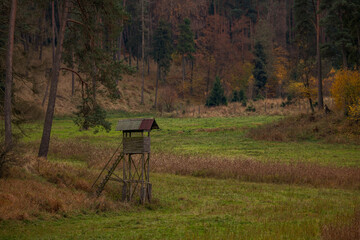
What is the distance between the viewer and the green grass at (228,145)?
33.8 metres

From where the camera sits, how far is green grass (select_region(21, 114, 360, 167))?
3381cm

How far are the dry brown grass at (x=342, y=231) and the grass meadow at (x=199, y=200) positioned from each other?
3 centimetres

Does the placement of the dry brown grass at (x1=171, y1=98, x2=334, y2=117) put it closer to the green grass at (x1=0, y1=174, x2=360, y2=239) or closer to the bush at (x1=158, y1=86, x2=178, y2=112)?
the bush at (x1=158, y1=86, x2=178, y2=112)

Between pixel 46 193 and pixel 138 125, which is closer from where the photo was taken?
pixel 46 193

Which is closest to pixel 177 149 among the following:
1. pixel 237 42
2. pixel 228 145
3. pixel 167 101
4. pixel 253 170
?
pixel 228 145

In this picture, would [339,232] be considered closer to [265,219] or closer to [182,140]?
[265,219]

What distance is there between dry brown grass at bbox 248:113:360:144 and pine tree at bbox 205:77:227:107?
30.8 meters

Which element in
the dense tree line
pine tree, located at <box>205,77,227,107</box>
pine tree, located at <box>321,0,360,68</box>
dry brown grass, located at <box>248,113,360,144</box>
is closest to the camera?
dry brown grass, located at <box>248,113,360,144</box>

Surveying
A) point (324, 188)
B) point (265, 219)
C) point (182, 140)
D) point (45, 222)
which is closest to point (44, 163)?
point (45, 222)

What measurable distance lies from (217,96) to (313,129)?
37.8 meters

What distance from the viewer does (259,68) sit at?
314 ft

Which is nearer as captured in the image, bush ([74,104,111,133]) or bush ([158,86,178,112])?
bush ([74,104,111,133])

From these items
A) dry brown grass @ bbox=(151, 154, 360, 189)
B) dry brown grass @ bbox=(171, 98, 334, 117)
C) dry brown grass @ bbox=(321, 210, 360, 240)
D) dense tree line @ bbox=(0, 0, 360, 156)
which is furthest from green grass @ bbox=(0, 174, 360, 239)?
dry brown grass @ bbox=(171, 98, 334, 117)

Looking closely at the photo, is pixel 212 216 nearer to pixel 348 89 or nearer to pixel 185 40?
pixel 348 89
